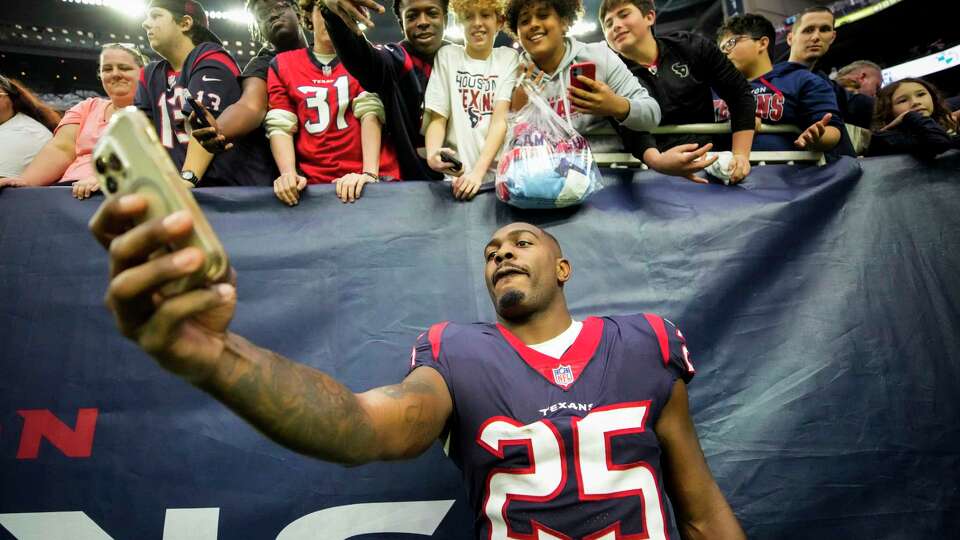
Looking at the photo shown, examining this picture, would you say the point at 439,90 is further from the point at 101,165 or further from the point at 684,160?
the point at 101,165

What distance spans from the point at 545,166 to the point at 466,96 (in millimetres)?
619

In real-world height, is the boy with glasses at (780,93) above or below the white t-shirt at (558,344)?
above

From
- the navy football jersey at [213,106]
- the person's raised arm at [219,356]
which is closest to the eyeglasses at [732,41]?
the navy football jersey at [213,106]

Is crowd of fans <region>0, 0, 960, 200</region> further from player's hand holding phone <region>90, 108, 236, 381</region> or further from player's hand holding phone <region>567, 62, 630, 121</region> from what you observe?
player's hand holding phone <region>90, 108, 236, 381</region>

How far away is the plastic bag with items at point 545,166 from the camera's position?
2.27m

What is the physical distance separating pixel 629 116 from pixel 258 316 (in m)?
1.67

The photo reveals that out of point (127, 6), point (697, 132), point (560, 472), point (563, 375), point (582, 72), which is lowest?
point (127, 6)

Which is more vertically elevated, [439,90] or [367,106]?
[439,90]

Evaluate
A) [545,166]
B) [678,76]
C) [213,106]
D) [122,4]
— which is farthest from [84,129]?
[122,4]

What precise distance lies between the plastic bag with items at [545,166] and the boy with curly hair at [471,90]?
0.66ft

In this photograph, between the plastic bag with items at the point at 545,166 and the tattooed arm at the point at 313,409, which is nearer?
the tattooed arm at the point at 313,409

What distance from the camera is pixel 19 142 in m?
3.00

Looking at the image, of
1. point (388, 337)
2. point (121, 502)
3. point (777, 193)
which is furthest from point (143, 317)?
point (777, 193)

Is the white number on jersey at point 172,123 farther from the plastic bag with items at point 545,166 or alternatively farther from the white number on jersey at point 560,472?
the white number on jersey at point 560,472
